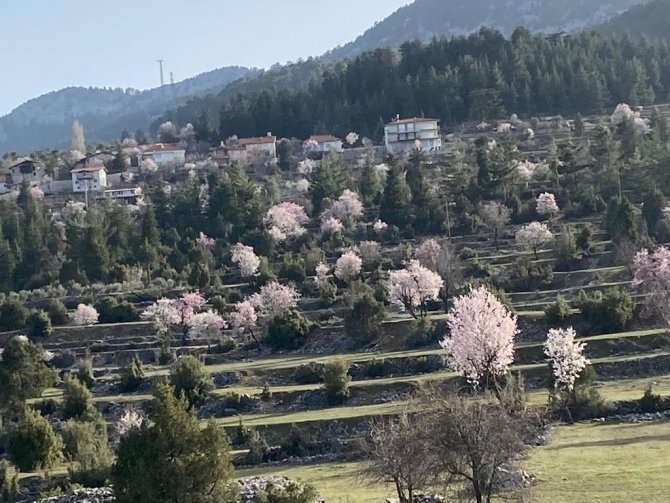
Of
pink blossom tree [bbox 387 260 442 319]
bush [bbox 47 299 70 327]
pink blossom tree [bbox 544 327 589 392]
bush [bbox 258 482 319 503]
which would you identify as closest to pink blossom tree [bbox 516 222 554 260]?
pink blossom tree [bbox 387 260 442 319]

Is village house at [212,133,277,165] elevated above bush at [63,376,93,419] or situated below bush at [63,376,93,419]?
A: above

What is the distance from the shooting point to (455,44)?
366 feet

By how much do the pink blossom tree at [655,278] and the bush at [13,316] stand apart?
119 ft

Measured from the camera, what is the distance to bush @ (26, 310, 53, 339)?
176 ft

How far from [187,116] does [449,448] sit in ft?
579

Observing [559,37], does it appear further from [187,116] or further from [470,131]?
[187,116]

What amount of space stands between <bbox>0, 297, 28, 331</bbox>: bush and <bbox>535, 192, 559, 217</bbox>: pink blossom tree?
3443cm

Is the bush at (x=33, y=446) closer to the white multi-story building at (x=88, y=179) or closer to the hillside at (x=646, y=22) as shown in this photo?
the white multi-story building at (x=88, y=179)

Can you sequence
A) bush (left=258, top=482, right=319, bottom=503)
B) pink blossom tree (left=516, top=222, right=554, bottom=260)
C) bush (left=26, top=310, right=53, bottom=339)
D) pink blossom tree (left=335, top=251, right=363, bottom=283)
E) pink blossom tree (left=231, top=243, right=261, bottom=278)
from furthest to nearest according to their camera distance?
1. pink blossom tree (left=231, top=243, right=261, bottom=278)
2. pink blossom tree (left=335, top=251, right=363, bottom=283)
3. bush (left=26, top=310, right=53, bottom=339)
4. pink blossom tree (left=516, top=222, right=554, bottom=260)
5. bush (left=258, top=482, right=319, bottom=503)

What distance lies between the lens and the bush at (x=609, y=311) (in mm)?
39656

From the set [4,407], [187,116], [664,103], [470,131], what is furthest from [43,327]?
[187,116]

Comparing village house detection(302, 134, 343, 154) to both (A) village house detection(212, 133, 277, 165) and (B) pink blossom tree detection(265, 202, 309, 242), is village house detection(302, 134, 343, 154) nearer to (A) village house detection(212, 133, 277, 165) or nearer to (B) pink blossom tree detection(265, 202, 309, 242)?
(A) village house detection(212, 133, 277, 165)

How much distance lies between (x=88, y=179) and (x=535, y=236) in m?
57.3

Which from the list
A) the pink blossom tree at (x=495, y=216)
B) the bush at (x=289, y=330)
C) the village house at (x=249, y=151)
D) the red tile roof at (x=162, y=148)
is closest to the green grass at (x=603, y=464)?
the bush at (x=289, y=330)
